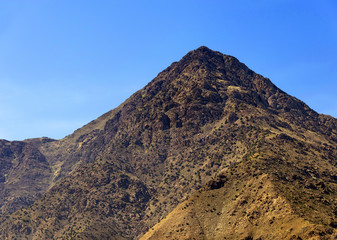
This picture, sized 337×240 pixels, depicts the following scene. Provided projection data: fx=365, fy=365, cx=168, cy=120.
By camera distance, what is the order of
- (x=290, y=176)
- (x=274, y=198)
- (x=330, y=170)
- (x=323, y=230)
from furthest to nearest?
(x=330, y=170) < (x=290, y=176) < (x=274, y=198) < (x=323, y=230)

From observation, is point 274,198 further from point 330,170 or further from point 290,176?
point 330,170

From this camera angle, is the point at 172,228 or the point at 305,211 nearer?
the point at 305,211

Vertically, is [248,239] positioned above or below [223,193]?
below

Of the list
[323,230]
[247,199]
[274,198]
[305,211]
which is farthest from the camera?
[247,199]

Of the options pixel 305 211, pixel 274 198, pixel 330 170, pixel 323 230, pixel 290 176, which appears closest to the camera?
pixel 323 230

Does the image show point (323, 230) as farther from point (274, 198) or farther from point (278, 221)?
point (274, 198)

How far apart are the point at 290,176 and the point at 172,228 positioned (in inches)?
2282

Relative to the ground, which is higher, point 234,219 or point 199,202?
point 199,202

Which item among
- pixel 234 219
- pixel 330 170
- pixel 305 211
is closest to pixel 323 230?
pixel 305 211

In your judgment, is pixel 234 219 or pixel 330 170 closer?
pixel 234 219

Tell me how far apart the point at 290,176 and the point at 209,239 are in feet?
163

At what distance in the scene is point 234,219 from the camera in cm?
14400

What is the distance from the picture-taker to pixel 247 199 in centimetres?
15050

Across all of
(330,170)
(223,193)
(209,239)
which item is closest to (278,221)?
(209,239)
